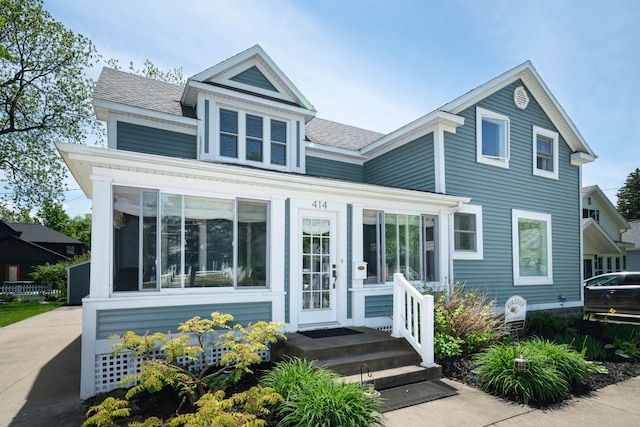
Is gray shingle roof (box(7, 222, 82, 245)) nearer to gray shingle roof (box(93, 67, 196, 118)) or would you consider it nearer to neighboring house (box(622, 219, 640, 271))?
gray shingle roof (box(93, 67, 196, 118))

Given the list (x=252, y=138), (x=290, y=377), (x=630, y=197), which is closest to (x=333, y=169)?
(x=252, y=138)

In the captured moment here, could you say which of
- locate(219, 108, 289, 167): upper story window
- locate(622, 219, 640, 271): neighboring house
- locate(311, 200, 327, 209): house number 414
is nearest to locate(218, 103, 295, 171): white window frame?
locate(219, 108, 289, 167): upper story window

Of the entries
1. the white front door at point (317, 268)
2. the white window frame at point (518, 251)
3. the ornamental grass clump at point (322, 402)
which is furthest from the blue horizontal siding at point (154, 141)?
the white window frame at point (518, 251)

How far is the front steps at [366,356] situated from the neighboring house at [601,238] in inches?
576

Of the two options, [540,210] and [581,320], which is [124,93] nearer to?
[540,210]

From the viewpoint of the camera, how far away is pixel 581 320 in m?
10.3

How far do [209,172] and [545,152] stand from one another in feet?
32.0

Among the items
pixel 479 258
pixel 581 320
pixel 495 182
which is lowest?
pixel 581 320

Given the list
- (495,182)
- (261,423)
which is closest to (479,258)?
(495,182)

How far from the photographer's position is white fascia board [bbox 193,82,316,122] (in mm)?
7855

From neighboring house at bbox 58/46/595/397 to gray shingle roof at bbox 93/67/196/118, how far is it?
0.07m

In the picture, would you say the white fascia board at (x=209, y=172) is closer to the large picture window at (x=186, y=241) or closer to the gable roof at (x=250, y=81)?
the large picture window at (x=186, y=241)

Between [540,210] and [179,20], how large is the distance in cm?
1025

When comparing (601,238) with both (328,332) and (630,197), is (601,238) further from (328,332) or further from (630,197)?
(630,197)
